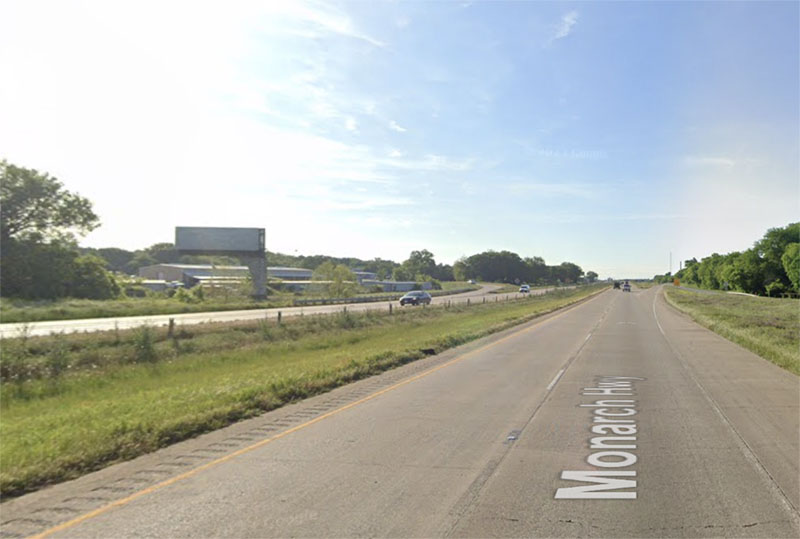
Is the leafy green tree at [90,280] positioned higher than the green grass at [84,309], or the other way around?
the leafy green tree at [90,280]

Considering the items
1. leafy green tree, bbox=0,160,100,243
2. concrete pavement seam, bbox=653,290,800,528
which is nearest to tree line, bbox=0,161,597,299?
leafy green tree, bbox=0,160,100,243

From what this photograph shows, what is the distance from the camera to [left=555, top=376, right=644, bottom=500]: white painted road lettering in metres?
6.12

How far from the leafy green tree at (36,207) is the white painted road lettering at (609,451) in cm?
6217

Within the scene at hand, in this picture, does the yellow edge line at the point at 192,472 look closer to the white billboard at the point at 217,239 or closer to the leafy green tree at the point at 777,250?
the white billboard at the point at 217,239

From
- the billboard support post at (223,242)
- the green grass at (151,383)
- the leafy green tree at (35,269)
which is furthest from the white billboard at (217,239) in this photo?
the green grass at (151,383)

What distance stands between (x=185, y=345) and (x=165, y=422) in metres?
14.4

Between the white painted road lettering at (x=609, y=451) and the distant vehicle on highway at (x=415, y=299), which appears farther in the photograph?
the distant vehicle on highway at (x=415, y=299)

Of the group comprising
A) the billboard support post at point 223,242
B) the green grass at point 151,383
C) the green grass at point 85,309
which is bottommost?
the green grass at point 151,383

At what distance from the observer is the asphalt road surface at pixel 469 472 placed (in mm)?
5301

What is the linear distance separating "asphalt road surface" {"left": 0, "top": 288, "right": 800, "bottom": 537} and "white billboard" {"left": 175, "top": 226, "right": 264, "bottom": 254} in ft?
220

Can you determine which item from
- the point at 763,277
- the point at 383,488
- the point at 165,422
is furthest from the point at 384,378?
the point at 763,277

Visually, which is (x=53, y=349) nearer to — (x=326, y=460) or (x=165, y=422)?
(x=165, y=422)

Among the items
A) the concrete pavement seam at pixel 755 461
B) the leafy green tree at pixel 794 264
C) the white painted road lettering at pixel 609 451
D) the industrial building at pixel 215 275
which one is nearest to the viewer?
the concrete pavement seam at pixel 755 461

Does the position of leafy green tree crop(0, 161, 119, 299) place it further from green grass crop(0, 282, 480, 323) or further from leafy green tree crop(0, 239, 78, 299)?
green grass crop(0, 282, 480, 323)
